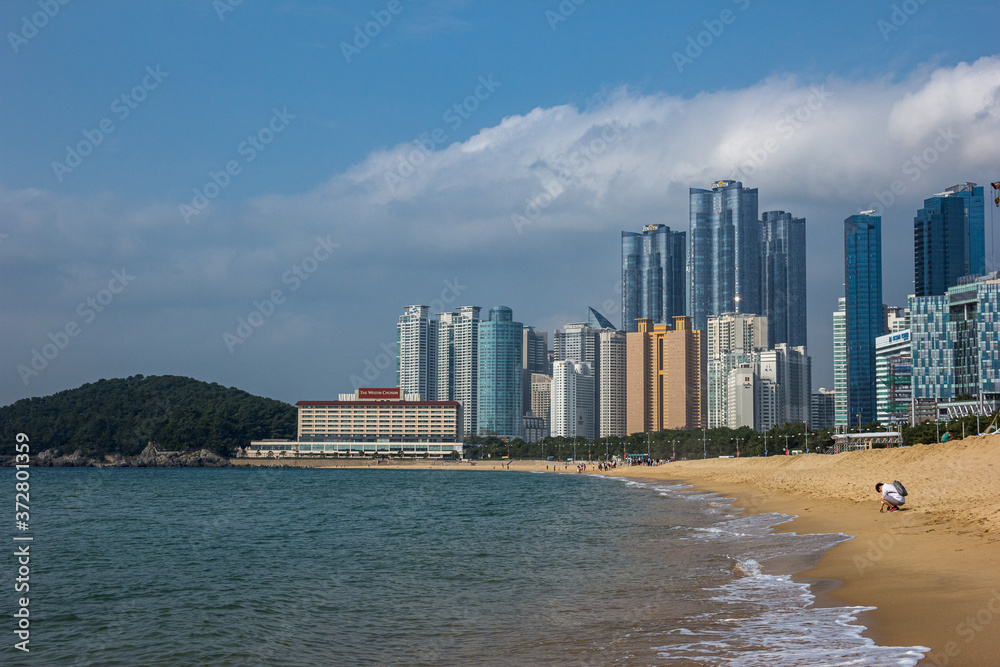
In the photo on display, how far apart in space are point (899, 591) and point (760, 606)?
104 inches

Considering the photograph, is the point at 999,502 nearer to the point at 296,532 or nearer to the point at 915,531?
the point at 915,531

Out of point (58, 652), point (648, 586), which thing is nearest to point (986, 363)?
point (648, 586)

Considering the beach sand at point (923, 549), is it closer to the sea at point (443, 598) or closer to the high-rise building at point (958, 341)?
the sea at point (443, 598)

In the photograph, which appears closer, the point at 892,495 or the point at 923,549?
the point at 923,549

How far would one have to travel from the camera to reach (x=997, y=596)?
13680 millimetres

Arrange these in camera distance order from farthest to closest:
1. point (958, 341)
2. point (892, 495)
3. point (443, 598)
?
point (958, 341)
point (892, 495)
point (443, 598)

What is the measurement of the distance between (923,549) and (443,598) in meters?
11.6

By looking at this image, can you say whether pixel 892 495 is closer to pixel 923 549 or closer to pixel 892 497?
pixel 892 497

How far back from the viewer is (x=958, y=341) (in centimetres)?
16962

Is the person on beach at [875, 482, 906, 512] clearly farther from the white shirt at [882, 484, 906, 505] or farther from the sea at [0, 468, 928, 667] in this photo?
the sea at [0, 468, 928, 667]

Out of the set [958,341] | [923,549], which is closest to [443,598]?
[923,549]

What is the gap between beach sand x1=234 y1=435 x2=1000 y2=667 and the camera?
41.2 ft

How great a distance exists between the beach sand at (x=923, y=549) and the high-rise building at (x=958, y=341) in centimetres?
13557

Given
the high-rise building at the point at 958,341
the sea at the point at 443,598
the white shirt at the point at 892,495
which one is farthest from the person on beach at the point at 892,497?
the high-rise building at the point at 958,341
